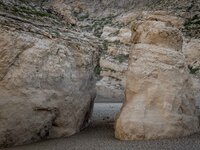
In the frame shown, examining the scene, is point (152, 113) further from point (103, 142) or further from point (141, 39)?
point (141, 39)

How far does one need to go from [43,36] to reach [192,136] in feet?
18.2

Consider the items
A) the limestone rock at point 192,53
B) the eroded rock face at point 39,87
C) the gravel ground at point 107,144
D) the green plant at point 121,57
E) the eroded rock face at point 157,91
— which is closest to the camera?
the gravel ground at point 107,144

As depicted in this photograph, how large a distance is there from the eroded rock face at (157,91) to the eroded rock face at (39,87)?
174 cm

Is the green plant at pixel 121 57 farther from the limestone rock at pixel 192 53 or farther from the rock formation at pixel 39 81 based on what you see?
the rock formation at pixel 39 81

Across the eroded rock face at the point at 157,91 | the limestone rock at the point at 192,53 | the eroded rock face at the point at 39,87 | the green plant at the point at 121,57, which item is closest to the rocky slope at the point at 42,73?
the eroded rock face at the point at 39,87

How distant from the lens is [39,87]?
1119 cm

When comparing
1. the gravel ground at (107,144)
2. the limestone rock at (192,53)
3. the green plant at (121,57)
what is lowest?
the gravel ground at (107,144)

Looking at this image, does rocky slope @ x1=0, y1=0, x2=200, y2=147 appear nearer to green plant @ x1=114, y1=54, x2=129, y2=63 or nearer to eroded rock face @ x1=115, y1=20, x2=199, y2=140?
eroded rock face @ x1=115, y1=20, x2=199, y2=140

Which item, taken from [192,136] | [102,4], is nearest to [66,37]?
[192,136]

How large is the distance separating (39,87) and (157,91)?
11.8ft

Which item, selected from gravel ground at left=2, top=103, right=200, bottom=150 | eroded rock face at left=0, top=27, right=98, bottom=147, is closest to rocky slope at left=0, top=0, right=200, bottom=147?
eroded rock face at left=0, top=27, right=98, bottom=147

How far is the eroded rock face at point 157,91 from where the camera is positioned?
35.7ft

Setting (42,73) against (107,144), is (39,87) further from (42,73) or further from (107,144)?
(107,144)

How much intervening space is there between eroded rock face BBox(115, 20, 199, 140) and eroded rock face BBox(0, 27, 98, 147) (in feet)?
5.72
